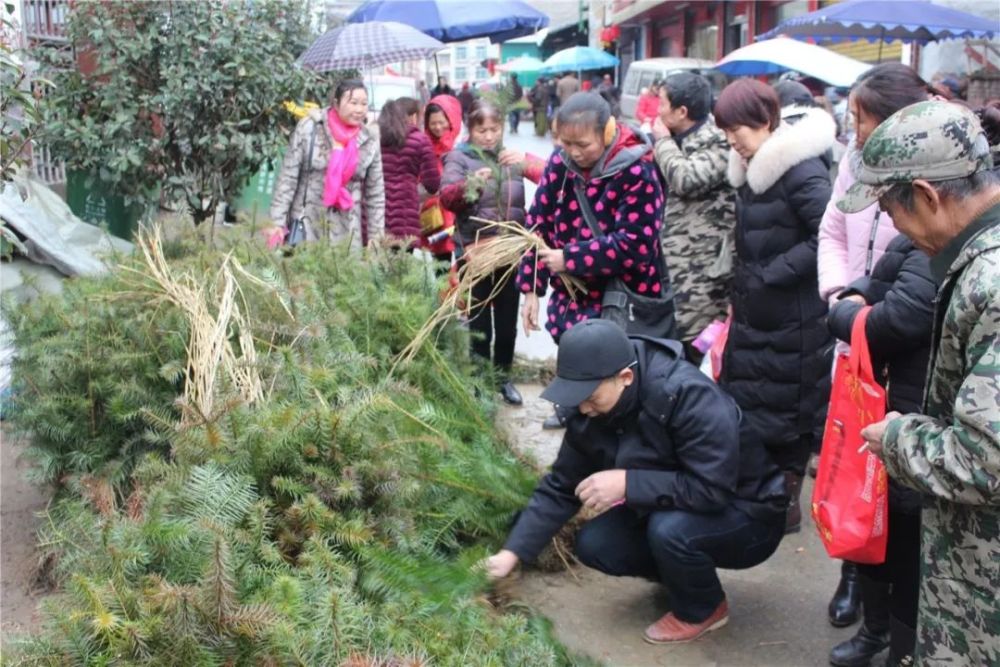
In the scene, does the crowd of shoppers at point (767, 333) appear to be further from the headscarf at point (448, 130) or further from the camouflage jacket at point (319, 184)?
the headscarf at point (448, 130)

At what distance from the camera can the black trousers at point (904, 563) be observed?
9.36 feet

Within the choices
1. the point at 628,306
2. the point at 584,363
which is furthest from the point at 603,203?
the point at 584,363

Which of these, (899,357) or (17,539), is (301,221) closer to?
(17,539)

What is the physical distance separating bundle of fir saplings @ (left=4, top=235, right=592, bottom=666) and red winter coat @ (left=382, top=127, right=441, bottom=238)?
1751 mm

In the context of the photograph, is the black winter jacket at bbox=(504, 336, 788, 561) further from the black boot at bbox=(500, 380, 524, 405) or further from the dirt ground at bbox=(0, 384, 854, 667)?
the black boot at bbox=(500, 380, 524, 405)

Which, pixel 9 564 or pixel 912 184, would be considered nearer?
pixel 912 184

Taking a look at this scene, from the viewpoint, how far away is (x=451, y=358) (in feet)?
14.2

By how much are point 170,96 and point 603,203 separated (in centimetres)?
383

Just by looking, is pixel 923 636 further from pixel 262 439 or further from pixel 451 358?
pixel 451 358

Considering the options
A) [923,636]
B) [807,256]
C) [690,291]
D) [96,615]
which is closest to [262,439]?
[96,615]

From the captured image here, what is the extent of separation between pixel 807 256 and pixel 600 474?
1.30 metres

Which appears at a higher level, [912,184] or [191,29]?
[191,29]

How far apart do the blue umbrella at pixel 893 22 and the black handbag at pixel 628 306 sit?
18.5 feet

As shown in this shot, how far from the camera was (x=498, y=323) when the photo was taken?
5.76 meters
